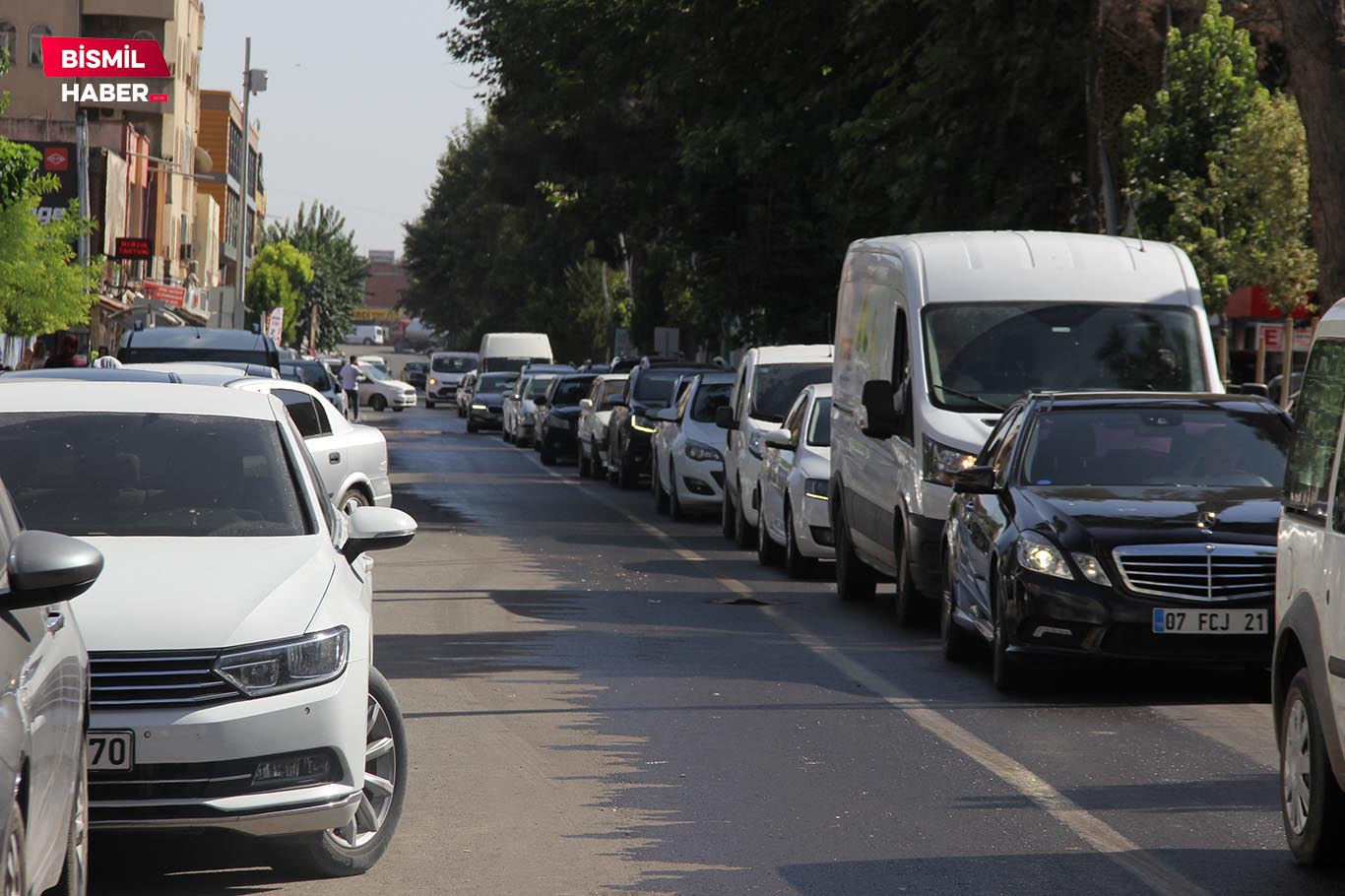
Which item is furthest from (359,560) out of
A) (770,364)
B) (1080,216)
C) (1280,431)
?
(1080,216)

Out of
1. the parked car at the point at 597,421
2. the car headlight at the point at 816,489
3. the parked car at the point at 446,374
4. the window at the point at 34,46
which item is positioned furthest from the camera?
the parked car at the point at 446,374

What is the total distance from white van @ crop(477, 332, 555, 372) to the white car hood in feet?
218

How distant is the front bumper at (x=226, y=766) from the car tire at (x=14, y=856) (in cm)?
157

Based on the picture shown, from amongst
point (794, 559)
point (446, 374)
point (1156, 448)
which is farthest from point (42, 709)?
point (446, 374)

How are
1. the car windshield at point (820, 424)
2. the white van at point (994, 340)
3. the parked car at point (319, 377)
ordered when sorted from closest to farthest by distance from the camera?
the white van at point (994, 340)
the car windshield at point (820, 424)
the parked car at point (319, 377)

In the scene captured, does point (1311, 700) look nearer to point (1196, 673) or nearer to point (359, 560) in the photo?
point (359, 560)

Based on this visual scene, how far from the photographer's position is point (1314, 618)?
710 centimetres

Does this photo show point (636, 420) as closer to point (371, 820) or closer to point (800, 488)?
point (800, 488)

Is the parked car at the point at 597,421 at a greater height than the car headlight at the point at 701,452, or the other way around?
the car headlight at the point at 701,452

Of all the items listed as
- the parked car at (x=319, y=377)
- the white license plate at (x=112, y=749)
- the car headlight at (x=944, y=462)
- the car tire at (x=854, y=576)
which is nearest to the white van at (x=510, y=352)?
the parked car at (x=319, y=377)

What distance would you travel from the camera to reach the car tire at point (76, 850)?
550 cm

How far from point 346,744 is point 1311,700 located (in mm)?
2967

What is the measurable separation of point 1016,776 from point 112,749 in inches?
158

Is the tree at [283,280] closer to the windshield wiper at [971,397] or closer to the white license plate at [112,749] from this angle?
the windshield wiper at [971,397]
